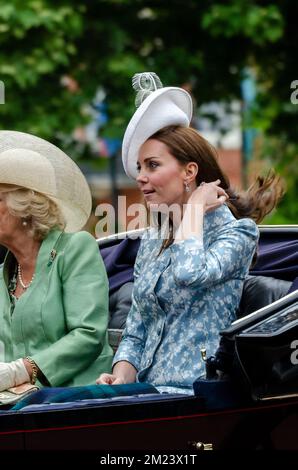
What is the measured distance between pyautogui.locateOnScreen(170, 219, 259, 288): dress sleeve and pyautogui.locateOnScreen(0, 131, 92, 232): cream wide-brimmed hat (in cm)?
61

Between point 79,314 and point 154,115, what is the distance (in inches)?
28.3

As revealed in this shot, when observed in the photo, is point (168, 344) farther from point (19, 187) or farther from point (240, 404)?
point (19, 187)

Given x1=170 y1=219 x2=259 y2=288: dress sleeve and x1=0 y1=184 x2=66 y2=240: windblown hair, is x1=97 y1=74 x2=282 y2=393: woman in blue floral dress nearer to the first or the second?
x1=170 y1=219 x2=259 y2=288: dress sleeve

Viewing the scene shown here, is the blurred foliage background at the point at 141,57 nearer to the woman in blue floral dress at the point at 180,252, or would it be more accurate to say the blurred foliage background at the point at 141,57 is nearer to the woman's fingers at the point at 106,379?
the woman in blue floral dress at the point at 180,252

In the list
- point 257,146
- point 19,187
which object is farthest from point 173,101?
point 257,146

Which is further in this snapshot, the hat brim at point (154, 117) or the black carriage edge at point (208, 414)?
the hat brim at point (154, 117)

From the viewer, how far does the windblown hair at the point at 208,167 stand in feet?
14.5

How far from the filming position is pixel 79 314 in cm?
456

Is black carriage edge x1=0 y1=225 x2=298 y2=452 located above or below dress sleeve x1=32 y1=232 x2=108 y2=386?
below

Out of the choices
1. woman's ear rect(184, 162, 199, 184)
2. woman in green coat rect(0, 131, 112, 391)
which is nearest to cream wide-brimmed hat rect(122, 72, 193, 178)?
woman's ear rect(184, 162, 199, 184)

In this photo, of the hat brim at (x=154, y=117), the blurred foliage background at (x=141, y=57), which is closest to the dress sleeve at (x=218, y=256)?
the hat brim at (x=154, y=117)

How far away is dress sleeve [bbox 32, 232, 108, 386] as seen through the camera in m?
4.50

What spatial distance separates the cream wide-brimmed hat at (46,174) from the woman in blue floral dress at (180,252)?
0.30 meters

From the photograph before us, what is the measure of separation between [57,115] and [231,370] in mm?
6915
